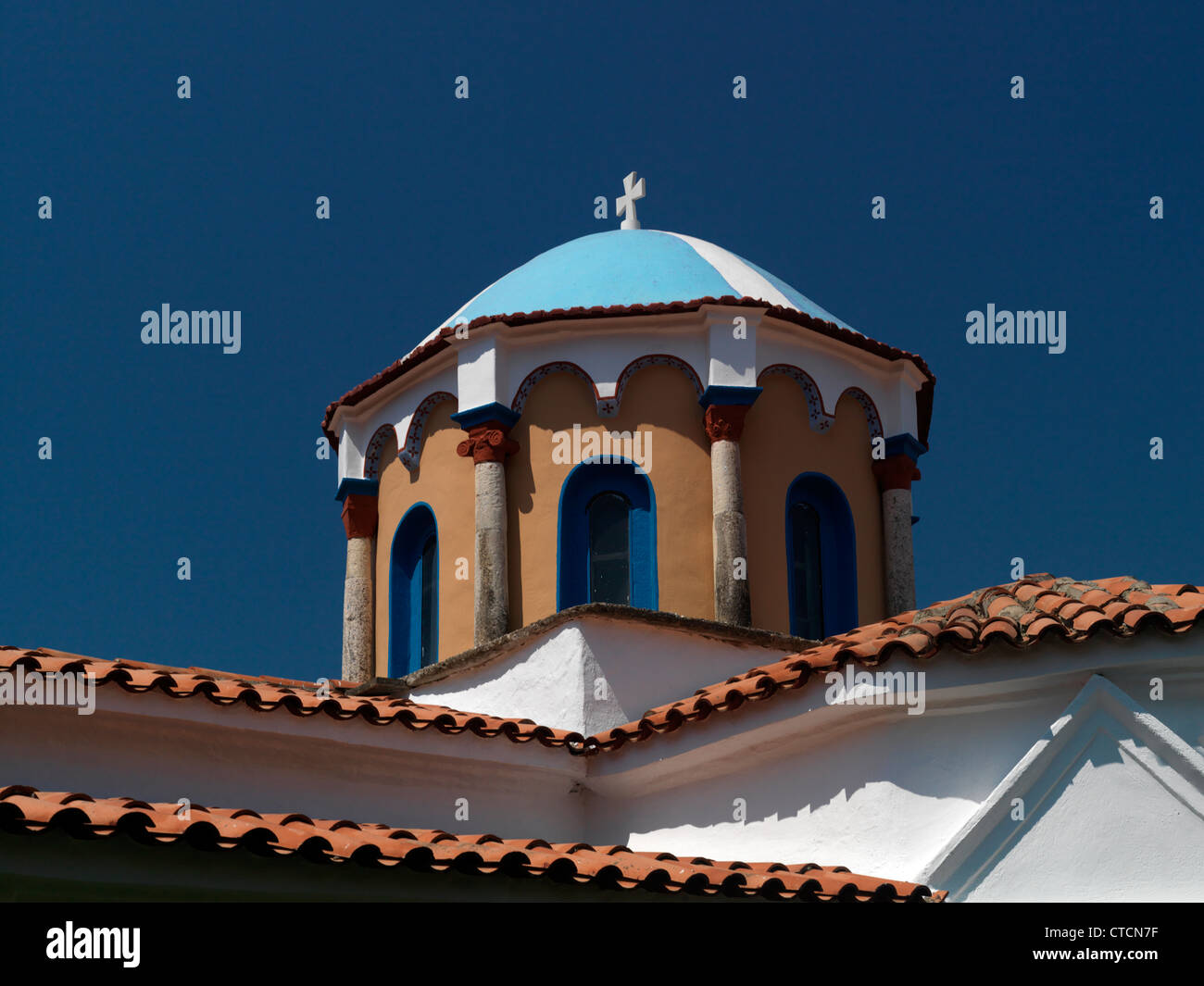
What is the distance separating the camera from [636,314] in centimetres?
1152

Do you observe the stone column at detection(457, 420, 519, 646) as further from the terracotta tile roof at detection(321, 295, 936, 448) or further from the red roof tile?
the red roof tile

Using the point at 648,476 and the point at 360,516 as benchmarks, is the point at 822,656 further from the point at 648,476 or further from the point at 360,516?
the point at 360,516

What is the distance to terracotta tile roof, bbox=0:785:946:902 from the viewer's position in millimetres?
5777

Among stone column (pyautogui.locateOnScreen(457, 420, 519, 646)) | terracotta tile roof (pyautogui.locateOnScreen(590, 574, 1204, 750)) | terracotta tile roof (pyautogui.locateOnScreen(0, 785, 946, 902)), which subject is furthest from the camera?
stone column (pyautogui.locateOnScreen(457, 420, 519, 646))

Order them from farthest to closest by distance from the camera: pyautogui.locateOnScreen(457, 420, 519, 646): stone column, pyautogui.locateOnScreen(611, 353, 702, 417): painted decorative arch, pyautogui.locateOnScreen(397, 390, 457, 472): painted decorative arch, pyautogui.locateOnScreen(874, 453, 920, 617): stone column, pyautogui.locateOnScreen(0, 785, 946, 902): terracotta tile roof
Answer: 1. pyautogui.locateOnScreen(397, 390, 457, 472): painted decorative arch
2. pyautogui.locateOnScreen(874, 453, 920, 617): stone column
3. pyautogui.locateOnScreen(611, 353, 702, 417): painted decorative arch
4. pyautogui.locateOnScreen(457, 420, 519, 646): stone column
5. pyautogui.locateOnScreen(0, 785, 946, 902): terracotta tile roof

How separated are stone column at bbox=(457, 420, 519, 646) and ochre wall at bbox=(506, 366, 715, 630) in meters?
0.12

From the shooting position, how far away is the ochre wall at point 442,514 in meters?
11.4

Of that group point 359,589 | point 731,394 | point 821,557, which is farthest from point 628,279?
point 359,589

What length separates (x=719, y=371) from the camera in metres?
11.4

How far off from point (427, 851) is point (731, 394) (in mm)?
5697

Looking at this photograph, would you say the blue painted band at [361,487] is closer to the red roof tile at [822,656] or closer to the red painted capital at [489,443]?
the red painted capital at [489,443]

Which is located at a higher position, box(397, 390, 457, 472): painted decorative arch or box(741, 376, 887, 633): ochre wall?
box(397, 390, 457, 472): painted decorative arch

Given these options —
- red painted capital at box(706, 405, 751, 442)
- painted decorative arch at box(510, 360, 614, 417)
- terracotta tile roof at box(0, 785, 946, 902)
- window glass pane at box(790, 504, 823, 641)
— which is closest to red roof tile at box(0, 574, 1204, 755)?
terracotta tile roof at box(0, 785, 946, 902)

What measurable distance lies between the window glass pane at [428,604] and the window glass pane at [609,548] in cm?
145
